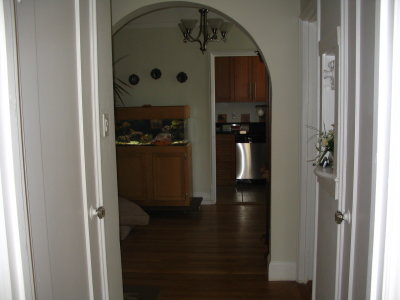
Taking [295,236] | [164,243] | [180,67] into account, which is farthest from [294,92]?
[180,67]

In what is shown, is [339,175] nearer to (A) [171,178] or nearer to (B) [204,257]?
(B) [204,257]

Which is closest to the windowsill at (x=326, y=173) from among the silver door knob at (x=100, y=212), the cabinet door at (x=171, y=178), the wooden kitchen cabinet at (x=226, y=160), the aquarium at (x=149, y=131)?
the silver door knob at (x=100, y=212)

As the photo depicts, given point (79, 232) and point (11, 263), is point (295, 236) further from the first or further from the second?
point (11, 263)

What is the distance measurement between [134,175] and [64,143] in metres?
3.61

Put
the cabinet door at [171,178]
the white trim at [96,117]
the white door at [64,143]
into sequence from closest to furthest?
the white door at [64,143], the white trim at [96,117], the cabinet door at [171,178]

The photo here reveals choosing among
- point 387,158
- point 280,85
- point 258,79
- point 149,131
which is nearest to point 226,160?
point 258,79

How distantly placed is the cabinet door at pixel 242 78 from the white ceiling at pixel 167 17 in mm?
1345

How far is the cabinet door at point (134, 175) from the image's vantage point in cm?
498

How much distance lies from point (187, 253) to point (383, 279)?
9.58 ft

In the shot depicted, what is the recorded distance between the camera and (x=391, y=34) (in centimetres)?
91

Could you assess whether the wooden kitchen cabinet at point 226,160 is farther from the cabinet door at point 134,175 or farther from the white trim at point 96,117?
the white trim at point 96,117

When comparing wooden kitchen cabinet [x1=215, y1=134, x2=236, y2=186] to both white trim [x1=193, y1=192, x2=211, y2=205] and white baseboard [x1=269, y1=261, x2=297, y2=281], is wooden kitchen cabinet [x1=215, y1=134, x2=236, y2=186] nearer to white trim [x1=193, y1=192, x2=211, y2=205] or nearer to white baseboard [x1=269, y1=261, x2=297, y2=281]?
white trim [x1=193, y1=192, x2=211, y2=205]

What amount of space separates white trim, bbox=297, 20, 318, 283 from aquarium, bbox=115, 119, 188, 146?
2.50m

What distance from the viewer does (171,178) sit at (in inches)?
195
